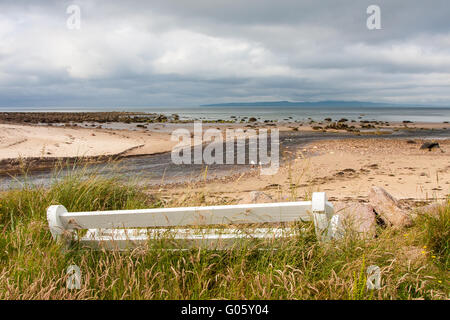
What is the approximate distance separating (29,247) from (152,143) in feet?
57.3

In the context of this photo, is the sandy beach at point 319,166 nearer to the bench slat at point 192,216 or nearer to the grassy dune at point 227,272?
the grassy dune at point 227,272

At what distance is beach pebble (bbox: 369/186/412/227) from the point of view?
5.52 metres

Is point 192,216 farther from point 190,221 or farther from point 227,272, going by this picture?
point 227,272

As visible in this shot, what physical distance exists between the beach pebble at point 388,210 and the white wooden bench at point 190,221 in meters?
2.85

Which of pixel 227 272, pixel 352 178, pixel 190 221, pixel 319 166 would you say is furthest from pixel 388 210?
pixel 319 166

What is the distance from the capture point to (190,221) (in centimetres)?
311

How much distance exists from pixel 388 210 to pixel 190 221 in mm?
4063

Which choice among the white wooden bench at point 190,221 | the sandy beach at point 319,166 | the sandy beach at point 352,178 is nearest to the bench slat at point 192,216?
the white wooden bench at point 190,221

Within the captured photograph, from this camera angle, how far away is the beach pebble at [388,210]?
5516 millimetres

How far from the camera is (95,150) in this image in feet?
56.4

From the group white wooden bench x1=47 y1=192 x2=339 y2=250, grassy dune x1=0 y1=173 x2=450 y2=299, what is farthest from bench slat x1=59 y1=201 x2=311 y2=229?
grassy dune x1=0 y1=173 x2=450 y2=299

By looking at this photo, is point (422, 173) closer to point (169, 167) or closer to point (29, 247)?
point (169, 167)

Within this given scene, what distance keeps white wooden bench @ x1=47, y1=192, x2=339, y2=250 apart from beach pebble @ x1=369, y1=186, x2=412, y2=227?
2.85 metres

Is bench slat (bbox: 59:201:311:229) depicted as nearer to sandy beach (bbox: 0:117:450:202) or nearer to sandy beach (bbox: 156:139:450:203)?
sandy beach (bbox: 0:117:450:202)
